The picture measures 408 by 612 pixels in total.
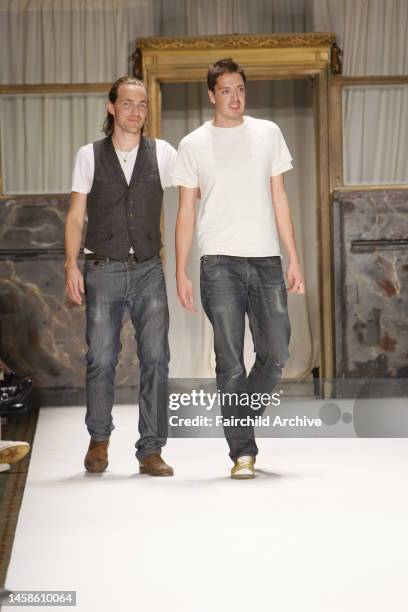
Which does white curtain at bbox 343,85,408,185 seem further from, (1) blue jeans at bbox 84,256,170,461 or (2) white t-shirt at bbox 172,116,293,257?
(1) blue jeans at bbox 84,256,170,461

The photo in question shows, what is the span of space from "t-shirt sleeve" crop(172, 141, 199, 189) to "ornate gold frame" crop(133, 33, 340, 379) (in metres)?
2.43

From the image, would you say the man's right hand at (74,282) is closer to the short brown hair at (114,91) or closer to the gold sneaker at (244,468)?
the short brown hair at (114,91)

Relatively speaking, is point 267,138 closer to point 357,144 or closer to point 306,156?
point 357,144

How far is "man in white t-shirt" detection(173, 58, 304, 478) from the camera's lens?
13.8 feet

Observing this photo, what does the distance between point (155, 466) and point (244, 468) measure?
334mm

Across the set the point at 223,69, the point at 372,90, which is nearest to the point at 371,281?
the point at 372,90

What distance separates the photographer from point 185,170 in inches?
167

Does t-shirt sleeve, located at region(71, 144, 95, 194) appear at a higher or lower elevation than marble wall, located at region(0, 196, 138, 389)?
higher

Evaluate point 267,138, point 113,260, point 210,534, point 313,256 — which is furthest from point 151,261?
point 313,256

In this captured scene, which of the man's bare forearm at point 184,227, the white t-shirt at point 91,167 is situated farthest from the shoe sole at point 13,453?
the man's bare forearm at point 184,227

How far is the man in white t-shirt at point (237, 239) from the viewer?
4.20 meters

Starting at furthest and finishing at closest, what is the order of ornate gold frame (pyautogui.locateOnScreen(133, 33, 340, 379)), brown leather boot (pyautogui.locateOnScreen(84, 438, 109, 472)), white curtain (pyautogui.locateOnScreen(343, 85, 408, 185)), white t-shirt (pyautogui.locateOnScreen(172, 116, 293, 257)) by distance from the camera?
1. white curtain (pyautogui.locateOnScreen(343, 85, 408, 185))
2. ornate gold frame (pyautogui.locateOnScreen(133, 33, 340, 379))
3. brown leather boot (pyautogui.locateOnScreen(84, 438, 109, 472))
4. white t-shirt (pyautogui.locateOnScreen(172, 116, 293, 257))

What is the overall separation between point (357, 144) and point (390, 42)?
0.61 metres

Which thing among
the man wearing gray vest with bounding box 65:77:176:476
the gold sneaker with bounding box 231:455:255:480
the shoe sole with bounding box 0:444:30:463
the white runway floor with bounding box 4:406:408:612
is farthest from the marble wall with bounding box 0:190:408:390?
the gold sneaker with bounding box 231:455:255:480
